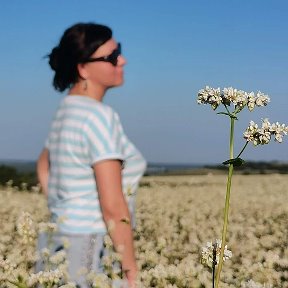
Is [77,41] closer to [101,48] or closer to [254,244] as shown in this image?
[101,48]

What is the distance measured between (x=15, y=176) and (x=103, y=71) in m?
33.1

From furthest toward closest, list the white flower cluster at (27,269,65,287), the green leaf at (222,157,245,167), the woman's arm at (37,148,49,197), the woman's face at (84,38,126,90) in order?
the woman's arm at (37,148,49,197) < the woman's face at (84,38,126,90) < the white flower cluster at (27,269,65,287) < the green leaf at (222,157,245,167)

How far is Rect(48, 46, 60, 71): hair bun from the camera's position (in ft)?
13.5

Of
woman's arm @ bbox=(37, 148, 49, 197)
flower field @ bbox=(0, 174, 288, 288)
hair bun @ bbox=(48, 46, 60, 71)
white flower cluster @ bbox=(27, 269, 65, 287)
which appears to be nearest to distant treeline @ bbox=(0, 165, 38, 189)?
flower field @ bbox=(0, 174, 288, 288)

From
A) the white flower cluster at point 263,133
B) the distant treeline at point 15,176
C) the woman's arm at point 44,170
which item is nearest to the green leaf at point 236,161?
the white flower cluster at point 263,133

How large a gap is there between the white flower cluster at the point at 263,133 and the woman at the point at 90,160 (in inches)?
23.7

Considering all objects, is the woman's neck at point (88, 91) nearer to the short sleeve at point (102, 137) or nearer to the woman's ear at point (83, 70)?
the woman's ear at point (83, 70)

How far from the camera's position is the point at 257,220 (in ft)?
51.2

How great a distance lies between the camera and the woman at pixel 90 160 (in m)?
3.65

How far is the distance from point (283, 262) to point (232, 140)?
14.9 feet

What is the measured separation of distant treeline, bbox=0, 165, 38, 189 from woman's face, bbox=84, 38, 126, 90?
29651 mm

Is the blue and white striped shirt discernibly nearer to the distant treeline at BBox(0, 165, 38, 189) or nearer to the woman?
the woman

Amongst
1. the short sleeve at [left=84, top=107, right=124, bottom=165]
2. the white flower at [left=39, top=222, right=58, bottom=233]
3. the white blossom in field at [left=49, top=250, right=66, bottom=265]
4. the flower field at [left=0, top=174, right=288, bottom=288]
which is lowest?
Answer: the flower field at [left=0, top=174, right=288, bottom=288]

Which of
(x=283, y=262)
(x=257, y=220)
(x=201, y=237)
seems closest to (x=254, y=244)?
(x=201, y=237)
